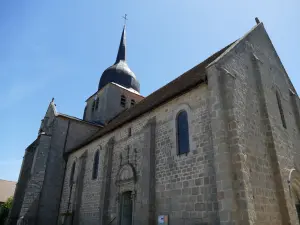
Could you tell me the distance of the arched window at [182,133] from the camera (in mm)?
8914

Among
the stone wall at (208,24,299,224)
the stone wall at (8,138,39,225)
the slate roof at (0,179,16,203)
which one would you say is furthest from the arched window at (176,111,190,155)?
the slate roof at (0,179,16,203)

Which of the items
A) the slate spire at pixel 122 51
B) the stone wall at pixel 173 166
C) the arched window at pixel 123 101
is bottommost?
the stone wall at pixel 173 166

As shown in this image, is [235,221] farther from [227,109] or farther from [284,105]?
[284,105]

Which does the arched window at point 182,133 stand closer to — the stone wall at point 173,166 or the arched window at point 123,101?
the stone wall at point 173,166

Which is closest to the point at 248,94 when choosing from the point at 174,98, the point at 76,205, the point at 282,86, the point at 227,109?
the point at 227,109

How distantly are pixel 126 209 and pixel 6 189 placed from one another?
3171cm

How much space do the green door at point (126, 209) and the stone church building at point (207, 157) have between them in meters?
0.04

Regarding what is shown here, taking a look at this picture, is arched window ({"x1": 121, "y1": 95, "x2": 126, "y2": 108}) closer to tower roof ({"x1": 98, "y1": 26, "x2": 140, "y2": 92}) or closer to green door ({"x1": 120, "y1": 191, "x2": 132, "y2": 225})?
tower roof ({"x1": 98, "y1": 26, "x2": 140, "y2": 92})

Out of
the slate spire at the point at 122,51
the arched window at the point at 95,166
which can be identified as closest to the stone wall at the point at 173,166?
the arched window at the point at 95,166

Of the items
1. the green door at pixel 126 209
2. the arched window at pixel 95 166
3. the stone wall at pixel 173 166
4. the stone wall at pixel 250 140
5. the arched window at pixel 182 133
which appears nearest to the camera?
the stone wall at pixel 250 140

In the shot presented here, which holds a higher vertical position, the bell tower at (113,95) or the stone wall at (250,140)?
the bell tower at (113,95)

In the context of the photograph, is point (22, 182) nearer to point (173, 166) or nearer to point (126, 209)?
point (126, 209)

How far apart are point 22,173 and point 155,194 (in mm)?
15807

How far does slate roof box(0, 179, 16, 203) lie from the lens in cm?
3260
